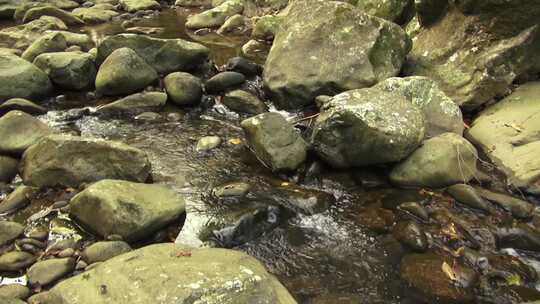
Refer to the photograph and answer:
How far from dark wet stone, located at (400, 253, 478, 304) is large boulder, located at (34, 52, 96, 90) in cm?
694

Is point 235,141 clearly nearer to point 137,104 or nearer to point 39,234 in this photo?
point 137,104

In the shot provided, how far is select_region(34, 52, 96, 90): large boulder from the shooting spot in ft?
28.9

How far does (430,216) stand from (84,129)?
18.2 feet

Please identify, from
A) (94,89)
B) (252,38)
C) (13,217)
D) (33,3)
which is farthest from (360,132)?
(33,3)

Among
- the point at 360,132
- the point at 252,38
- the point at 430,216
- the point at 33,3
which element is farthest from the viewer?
the point at 33,3

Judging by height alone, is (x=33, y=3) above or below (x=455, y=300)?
below

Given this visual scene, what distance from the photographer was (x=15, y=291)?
409cm

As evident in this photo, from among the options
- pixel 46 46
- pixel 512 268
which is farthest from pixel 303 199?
pixel 46 46

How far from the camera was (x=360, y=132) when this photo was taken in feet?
20.0

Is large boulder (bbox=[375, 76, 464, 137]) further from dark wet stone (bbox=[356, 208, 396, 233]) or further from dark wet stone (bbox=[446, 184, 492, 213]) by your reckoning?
dark wet stone (bbox=[356, 208, 396, 233])

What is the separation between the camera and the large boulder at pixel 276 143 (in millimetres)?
6363

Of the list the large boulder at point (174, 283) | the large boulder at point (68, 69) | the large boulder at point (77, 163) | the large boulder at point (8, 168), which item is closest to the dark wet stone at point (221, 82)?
the large boulder at point (68, 69)

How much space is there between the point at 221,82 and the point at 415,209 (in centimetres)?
472

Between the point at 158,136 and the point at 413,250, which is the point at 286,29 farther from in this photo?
the point at 413,250
